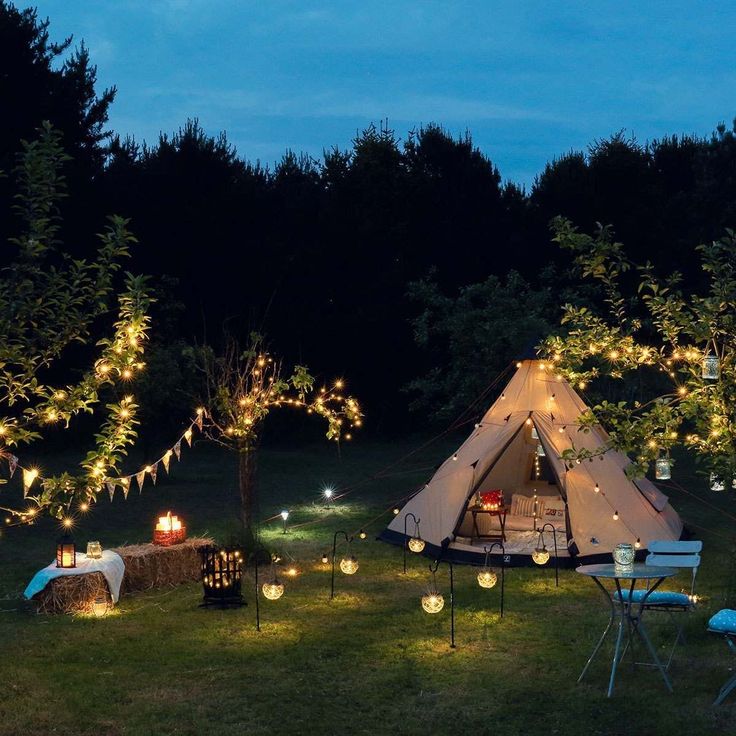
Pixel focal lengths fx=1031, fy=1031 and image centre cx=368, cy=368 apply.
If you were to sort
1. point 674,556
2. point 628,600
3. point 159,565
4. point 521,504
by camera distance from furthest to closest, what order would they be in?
1. point 521,504
2. point 159,565
3. point 674,556
4. point 628,600

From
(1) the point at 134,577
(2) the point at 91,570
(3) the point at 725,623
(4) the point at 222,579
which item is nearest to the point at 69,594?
(2) the point at 91,570

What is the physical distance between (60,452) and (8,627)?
48.7 ft

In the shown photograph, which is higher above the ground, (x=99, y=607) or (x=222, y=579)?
(x=222, y=579)

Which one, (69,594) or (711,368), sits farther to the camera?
(69,594)

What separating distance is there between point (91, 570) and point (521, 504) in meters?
6.54

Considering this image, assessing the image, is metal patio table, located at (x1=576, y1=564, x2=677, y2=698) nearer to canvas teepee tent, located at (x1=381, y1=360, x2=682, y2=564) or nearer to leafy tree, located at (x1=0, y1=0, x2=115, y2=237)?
canvas teepee tent, located at (x1=381, y1=360, x2=682, y2=564)

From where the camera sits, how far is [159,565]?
11.2 meters

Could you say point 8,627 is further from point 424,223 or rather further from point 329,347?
point 424,223

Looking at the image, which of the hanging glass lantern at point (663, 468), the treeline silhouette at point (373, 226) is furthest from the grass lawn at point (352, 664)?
the treeline silhouette at point (373, 226)

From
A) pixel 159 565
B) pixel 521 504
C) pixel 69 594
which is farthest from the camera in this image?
pixel 521 504

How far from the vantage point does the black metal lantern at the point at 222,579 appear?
10.4 meters

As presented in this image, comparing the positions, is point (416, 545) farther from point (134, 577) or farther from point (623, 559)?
point (623, 559)

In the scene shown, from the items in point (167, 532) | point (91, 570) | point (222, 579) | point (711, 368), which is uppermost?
point (711, 368)

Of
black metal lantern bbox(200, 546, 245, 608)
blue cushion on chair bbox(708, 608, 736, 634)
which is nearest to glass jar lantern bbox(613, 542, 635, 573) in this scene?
blue cushion on chair bbox(708, 608, 736, 634)
